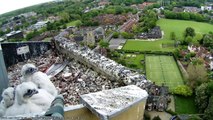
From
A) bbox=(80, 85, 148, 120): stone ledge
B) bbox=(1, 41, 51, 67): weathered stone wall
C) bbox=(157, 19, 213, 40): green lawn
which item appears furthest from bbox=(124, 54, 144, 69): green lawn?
bbox=(80, 85, 148, 120): stone ledge

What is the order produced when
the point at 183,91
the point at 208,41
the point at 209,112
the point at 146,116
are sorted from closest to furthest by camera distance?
the point at 209,112 → the point at 146,116 → the point at 183,91 → the point at 208,41

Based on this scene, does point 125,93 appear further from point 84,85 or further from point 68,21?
point 68,21

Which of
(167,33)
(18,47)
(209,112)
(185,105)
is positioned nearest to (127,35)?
(167,33)

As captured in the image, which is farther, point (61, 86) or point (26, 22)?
point (26, 22)

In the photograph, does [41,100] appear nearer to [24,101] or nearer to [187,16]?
[24,101]

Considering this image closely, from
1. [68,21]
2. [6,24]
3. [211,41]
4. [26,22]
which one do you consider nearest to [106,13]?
[68,21]

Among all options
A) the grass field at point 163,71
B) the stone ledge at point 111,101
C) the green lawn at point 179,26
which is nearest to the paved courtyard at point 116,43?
the grass field at point 163,71
